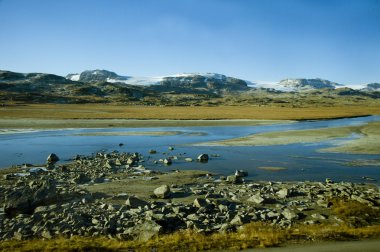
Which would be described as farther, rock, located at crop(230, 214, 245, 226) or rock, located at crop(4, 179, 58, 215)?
rock, located at crop(4, 179, 58, 215)

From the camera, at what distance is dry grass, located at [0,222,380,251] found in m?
12.9

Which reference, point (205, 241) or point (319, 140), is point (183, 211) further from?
point (319, 140)

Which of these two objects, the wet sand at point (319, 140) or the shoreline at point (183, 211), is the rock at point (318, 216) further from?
the wet sand at point (319, 140)

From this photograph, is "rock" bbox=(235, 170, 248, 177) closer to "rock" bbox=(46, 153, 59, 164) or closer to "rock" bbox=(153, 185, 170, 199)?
"rock" bbox=(153, 185, 170, 199)

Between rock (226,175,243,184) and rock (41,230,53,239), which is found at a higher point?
rock (41,230,53,239)

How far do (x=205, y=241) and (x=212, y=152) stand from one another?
26765mm

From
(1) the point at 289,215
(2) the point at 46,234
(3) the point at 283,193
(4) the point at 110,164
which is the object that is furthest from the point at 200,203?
(4) the point at 110,164

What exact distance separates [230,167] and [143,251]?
19571 mm

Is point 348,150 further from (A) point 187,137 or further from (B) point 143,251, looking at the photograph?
(B) point 143,251

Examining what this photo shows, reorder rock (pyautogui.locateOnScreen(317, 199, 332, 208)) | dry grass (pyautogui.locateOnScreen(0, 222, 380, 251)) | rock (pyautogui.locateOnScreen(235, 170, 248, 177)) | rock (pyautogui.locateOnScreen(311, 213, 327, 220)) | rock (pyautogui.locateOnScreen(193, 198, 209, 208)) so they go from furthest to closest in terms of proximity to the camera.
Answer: rock (pyautogui.locateOnScreen(235, 170, 248, 177)) → rock (pyautogui.locateOnScreen(317, 199, 332, 208)) → rock (pyautogui.locateOnScreen(193, 198, 209, 208)) → rock (pyautogui.locateOnScreen(311, 213, 327, 220)) → dry grass (pyautogui.locateOnScreen(0, 222, 380, 251))

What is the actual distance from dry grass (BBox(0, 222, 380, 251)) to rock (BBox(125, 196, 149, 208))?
4579 mm

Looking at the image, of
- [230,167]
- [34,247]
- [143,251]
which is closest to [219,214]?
[143,251]

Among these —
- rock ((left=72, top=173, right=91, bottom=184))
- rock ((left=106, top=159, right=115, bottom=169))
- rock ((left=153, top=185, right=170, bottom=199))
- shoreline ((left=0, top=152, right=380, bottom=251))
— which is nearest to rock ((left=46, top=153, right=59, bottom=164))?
rock ((left=106, top=159, right=115, bottom=169))

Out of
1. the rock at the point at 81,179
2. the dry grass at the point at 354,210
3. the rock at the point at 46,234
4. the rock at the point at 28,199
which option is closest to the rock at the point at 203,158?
the rock at the point at 81,179
